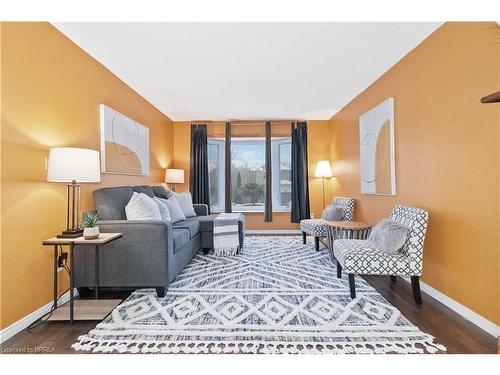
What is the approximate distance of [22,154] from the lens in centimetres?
183

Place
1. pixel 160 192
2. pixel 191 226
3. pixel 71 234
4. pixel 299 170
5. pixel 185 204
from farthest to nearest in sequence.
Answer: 1. pixel 299 170
2. pixel 185 204
3. pixel 160 192
4. pixel 191 226
5. pixel 71 234

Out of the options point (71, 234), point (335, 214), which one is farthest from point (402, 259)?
point (71, 234)

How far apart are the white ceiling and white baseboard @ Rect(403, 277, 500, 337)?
8.12 ft

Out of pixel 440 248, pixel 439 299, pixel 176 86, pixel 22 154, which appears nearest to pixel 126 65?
pixel 176 86

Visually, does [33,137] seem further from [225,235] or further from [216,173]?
[216,173]

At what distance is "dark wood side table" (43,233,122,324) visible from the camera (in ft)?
5.98

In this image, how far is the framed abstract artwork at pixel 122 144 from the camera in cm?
289

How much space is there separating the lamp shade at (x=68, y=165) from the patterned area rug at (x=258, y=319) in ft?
3.88

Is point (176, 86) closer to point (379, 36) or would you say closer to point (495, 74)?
point (379, 36)

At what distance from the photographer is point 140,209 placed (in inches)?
102

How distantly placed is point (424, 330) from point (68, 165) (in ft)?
9.86

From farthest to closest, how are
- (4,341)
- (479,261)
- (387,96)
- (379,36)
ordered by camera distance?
(387,96)
(379,36)
(479,261)
(4,341)

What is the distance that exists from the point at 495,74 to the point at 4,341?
12.9 ft

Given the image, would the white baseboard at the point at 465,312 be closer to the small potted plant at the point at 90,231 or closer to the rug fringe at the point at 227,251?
the rug fringe at the point at 227,251
